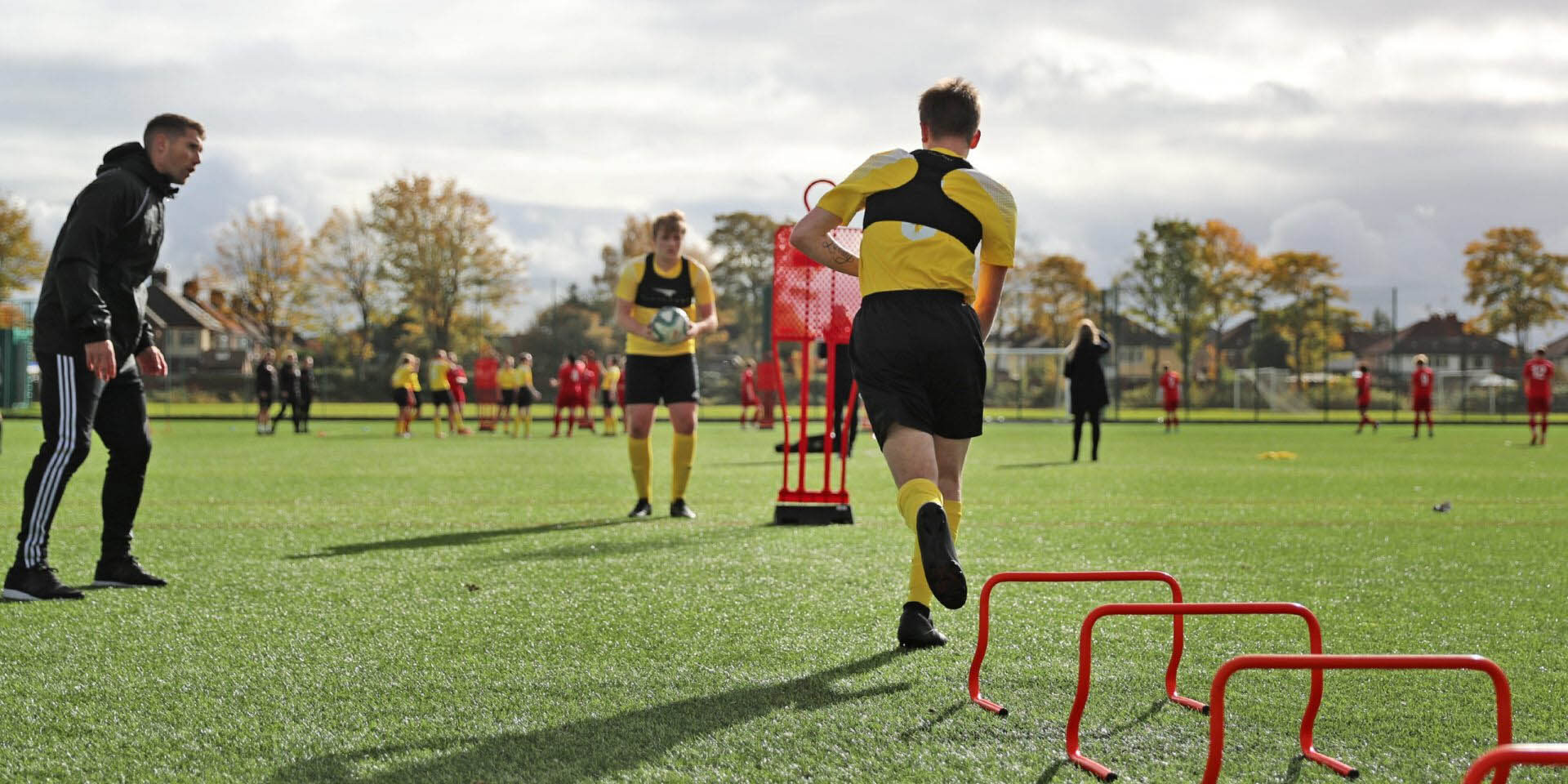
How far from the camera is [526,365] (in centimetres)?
2884

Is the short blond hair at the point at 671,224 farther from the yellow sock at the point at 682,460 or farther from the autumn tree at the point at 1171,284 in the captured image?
the autumn tree at the point at 1171,284

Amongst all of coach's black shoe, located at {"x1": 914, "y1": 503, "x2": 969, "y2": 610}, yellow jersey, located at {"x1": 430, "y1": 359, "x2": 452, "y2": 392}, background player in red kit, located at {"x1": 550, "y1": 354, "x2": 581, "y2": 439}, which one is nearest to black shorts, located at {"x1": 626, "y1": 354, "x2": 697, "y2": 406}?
coach's black shoe, located at {"x1": 914, "y1": 503, "x2": 969, "y2": 610}

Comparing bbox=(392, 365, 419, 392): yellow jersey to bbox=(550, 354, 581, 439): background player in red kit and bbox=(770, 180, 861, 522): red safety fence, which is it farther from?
bbox=(770, 180, 861, 522): red safety fence

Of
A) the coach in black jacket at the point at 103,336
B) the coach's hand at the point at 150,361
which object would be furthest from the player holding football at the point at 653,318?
the coach in black jacket at the point at 103,336

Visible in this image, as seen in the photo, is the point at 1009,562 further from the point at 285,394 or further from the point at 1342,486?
the point at 285,394

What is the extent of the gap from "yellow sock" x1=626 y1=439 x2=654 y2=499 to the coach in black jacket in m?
3.89

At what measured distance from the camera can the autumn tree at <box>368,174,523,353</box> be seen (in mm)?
58938

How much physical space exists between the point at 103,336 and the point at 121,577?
4.29 ft

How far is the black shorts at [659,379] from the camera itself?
925 cm

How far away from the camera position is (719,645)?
4723 mm

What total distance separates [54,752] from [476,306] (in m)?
56.3

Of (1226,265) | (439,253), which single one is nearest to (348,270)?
(439,253)

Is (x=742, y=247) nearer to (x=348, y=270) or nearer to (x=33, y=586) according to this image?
(x=348, y=270)

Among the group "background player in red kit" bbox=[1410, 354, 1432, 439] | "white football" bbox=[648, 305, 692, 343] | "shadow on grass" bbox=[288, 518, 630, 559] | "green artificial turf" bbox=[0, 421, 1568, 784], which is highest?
"white football" bbox=[648, 305, 692, 343]
